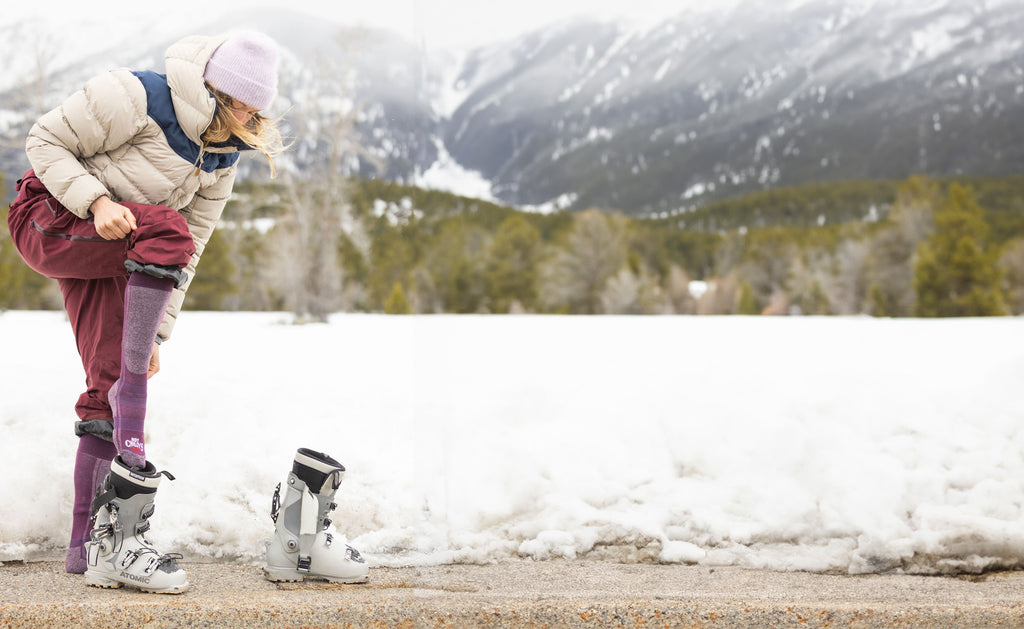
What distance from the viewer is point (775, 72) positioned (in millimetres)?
51312

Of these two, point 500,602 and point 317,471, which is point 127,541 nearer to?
point 317,471

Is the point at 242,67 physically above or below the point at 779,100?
below

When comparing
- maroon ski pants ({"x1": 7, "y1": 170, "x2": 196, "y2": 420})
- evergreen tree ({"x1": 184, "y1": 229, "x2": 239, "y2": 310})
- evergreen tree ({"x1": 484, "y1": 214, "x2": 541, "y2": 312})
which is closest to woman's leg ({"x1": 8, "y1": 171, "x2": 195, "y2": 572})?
maroon ski pants ({"x1": 7, "y1": 170, "x2": 196, "y2": 420})

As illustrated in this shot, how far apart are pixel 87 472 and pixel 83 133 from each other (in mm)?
623

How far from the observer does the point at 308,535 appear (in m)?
1.52

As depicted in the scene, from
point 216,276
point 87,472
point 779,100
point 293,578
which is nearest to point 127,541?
point 87,472

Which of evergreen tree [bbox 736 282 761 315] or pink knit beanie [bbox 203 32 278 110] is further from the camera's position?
evergreen tree [bbox 736 282 761 315]

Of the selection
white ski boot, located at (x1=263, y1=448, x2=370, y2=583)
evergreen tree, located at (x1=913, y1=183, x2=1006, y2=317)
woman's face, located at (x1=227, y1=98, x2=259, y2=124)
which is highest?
evergreen tree, located at (x1=913, y1=183, x2=1006, y2=317)

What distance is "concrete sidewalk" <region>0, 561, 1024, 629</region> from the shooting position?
1.25 metres

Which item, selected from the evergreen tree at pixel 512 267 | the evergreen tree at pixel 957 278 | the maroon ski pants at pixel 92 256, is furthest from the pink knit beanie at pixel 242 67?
the evergreen tree at pixel 512 267

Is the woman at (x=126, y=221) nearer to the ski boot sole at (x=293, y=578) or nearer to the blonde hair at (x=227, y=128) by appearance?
the blonde hair at (x=227, y=128)

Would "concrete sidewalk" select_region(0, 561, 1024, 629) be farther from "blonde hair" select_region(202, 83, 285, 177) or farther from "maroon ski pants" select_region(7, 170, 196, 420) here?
"blonde hair" select_region(202, 83, 285, 177)

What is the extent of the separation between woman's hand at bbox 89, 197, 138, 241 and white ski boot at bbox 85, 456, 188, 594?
0.39 metres

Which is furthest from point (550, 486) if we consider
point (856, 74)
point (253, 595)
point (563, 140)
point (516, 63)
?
point (856, 74)
